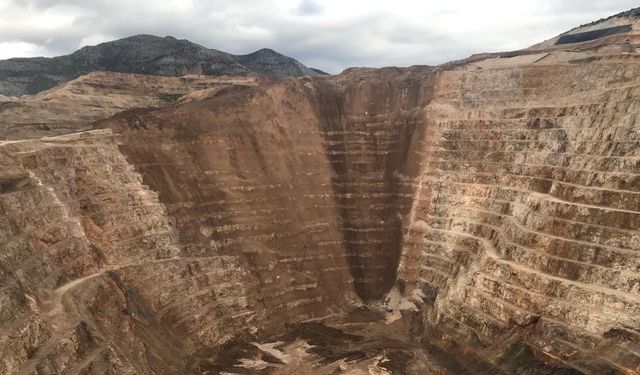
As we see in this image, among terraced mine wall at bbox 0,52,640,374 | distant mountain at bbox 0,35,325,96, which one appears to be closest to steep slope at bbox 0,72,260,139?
terraced mine wall at bbox 0,52,640,374

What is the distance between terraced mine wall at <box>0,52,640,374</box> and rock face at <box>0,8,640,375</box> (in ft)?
0.45

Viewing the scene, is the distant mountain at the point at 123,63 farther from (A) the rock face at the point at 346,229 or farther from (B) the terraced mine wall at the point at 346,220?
(B) the terraced mine wall at the point at 346,220

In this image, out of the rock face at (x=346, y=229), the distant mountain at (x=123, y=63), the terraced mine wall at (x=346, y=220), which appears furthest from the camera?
the distant mountain at (x=123, y=63)

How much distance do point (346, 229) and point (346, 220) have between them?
0.90m

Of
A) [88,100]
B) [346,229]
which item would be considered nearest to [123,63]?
[88,100]

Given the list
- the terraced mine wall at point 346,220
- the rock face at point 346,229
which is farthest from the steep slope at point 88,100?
the terraced mine wall at point 346,220

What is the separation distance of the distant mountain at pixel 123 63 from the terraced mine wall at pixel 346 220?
183 ft

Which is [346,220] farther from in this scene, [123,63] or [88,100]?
[123,63]

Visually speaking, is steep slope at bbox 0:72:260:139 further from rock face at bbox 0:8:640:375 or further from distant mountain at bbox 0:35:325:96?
distant mountain at bbox 0:35:325:96

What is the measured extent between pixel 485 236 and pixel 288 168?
1701cm

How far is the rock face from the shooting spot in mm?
25766

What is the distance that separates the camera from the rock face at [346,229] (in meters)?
25.8

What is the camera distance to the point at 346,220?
137ft

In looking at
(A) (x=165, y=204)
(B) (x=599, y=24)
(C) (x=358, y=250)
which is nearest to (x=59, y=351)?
(A) (x=165, y=204)
